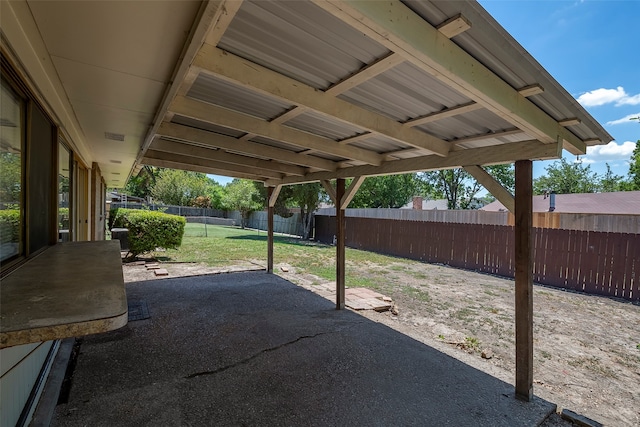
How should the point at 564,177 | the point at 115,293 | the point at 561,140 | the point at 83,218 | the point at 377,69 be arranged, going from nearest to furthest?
1. the point at 115,293
2. the point at 377,69
3. the point at 561,140
4. the point at 83,218
5. the point at 564,177

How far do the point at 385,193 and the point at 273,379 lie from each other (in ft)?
74.0

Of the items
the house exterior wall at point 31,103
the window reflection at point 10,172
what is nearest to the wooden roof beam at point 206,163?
the house exterior wall at point 31,103

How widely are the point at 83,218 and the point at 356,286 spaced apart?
522 centimetres

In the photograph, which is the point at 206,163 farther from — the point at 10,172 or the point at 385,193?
the point at 385,193

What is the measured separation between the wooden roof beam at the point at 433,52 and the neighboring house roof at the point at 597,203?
37.8ft

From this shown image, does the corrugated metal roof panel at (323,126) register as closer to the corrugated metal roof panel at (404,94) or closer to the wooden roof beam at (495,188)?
the corrugated metal roof panel at (404,94)

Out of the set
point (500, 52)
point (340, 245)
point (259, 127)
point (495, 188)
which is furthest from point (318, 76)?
point (340, 245)

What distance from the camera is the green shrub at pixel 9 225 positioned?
138 cm

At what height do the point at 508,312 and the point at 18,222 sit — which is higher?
the point at 18,222

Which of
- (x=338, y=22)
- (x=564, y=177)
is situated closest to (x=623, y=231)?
(x=338, y=22)

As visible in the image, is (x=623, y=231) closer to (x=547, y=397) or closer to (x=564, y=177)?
(x=547, y=397)

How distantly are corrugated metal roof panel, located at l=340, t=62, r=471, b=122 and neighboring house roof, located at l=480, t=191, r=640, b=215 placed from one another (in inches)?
450

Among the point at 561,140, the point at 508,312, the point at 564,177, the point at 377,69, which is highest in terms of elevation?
the point at 564,177

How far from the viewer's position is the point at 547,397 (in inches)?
111
